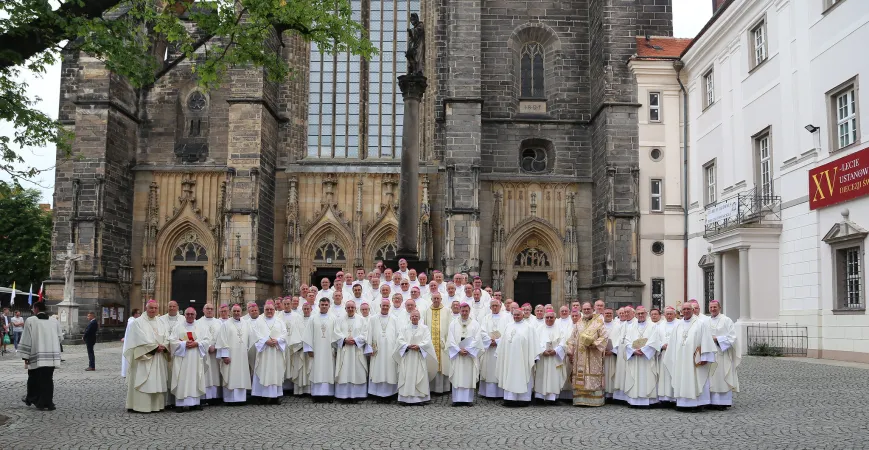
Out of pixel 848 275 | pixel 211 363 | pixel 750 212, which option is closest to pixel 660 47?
pixel 750 212

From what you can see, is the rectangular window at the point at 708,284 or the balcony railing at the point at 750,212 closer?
the balcony railing at the point at 750,212

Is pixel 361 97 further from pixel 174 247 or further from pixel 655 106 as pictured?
pixel 655 106

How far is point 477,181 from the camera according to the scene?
2716 centimetres

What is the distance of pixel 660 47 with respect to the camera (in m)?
28.7

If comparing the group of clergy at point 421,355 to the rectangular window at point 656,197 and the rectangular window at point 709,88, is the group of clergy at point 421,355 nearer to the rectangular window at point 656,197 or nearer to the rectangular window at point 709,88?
the rectangular window at point 709,88

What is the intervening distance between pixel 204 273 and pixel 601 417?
69.2 feet

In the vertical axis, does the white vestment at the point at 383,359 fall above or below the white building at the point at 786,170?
below

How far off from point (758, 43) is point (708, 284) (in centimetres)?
747

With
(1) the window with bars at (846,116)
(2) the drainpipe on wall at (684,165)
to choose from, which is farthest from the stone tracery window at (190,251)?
(1) the window with bars at (846,116)

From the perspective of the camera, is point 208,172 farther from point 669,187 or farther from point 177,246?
point 669,187

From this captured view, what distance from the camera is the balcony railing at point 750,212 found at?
2134 cm

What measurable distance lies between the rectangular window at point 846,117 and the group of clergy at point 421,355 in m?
8.41

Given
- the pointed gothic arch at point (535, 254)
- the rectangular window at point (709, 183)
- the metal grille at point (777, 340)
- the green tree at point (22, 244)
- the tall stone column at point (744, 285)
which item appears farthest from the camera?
the green tree at point (22, 244)

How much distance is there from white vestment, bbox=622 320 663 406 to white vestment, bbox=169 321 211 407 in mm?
6284
